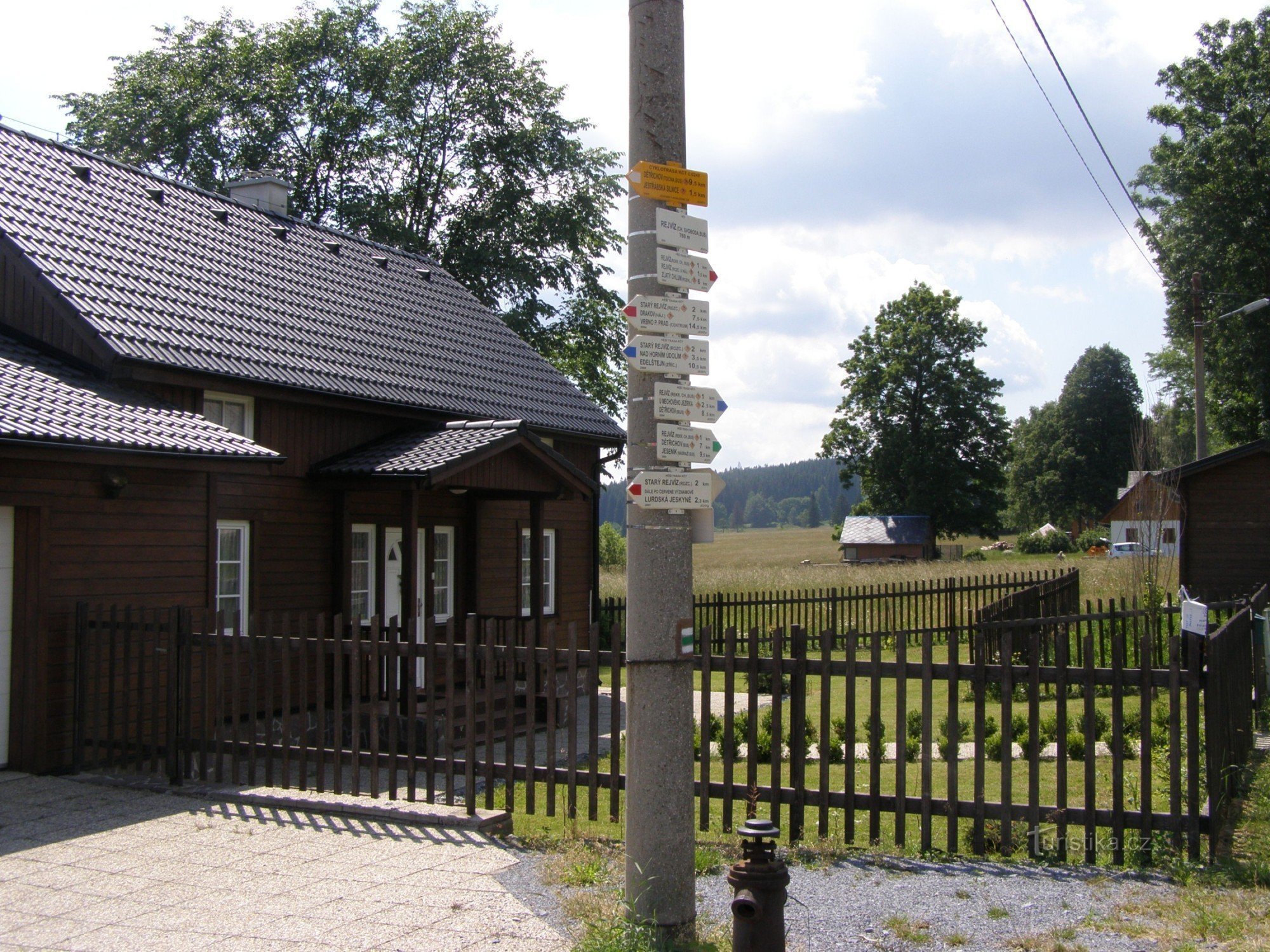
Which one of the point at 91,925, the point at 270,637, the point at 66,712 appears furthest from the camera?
the point at 66,712

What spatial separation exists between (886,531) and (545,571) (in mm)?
51432

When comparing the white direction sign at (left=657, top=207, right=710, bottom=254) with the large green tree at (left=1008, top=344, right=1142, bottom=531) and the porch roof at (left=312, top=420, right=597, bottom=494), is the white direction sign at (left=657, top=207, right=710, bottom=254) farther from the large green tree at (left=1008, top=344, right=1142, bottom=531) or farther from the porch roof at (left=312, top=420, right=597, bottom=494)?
the large green tree at (left=1008, top=344, right=1142, bottom=531)

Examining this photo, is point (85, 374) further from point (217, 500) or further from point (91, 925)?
point (91, 925)

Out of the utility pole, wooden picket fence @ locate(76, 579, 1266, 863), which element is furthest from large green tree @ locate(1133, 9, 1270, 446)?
wooden picket fence @ locate(76, 579, 1266, 863)

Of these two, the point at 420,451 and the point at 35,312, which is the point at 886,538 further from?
the point at 35,312

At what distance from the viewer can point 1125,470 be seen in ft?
267

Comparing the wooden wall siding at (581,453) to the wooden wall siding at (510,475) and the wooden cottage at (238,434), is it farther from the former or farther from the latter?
the wooden wall siding at (510,475)

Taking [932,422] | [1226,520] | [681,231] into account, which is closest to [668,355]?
[681,231]

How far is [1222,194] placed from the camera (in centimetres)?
3522

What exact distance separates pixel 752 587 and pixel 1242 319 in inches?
718

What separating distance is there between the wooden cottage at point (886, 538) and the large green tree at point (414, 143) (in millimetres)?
32604

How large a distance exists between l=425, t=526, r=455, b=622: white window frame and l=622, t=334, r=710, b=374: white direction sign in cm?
1097

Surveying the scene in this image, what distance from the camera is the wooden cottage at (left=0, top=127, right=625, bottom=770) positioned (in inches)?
383

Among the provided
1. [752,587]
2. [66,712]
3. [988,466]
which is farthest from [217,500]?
[988,466]
